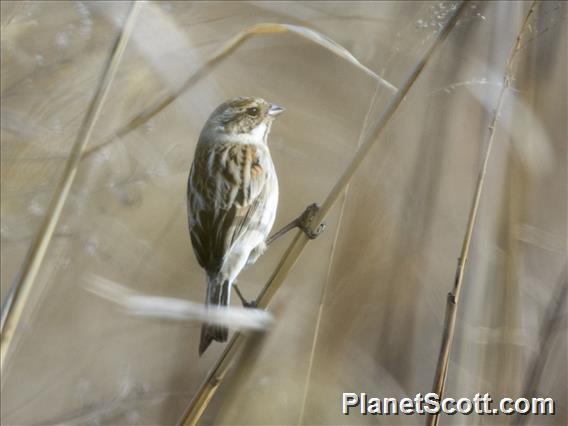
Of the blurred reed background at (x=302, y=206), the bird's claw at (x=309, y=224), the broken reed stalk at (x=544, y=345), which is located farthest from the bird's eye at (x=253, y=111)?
the broken reed stalk at (x=544, y=345)

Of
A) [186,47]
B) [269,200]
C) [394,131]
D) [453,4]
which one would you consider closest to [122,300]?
[269,200]

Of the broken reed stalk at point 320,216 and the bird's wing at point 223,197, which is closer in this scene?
the broken reed stalk at point 320,216

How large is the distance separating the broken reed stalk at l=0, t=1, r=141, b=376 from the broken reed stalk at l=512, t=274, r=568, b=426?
1193 millimetres

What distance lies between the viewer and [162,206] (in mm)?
2383

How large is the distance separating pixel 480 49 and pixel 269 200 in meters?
1.00

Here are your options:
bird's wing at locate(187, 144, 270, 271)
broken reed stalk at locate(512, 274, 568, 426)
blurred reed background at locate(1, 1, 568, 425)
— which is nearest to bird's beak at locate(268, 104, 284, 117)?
bird's wing at locate(187, 144, 270, 271)

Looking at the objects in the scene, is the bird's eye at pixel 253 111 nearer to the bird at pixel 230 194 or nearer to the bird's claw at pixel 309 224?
the bird at pixel 230 194

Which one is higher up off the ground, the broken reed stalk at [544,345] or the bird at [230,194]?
the bird at [230,194]

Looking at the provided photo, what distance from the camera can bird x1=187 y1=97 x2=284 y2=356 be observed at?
1.68m

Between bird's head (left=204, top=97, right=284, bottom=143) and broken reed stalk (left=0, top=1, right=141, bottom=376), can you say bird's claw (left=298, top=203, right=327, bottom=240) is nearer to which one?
bird's head (left=204, top=97, right=284, bottom=143)

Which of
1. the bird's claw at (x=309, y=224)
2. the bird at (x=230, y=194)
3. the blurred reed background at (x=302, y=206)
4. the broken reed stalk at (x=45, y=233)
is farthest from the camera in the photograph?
the blurred reed background at (x=302, y=206)

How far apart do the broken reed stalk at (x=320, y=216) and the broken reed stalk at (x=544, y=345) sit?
0.73 m

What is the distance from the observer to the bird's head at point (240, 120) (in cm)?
186

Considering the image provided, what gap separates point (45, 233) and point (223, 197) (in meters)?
0.55
